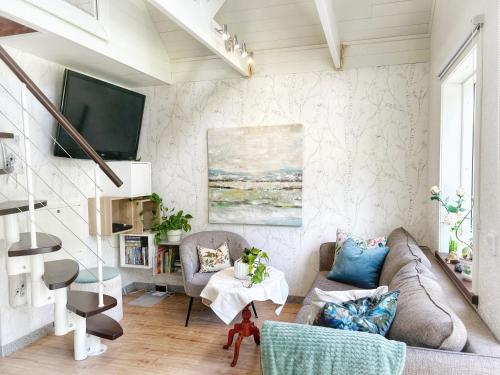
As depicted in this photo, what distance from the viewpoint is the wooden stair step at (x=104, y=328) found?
8.60 ft

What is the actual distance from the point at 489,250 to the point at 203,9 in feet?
8.36

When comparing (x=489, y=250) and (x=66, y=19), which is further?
(x=66, y=19)

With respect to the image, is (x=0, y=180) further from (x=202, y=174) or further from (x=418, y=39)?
(x=418, y=39)

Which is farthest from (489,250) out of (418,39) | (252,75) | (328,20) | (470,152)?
(252,75)

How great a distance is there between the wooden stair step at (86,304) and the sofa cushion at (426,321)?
188 centimetres

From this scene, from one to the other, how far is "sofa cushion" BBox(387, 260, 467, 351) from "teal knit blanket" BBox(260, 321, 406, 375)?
0.15 meters

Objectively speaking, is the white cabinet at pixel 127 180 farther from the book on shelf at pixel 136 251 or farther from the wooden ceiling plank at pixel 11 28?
the wooden ceiling plank at pixel 11 28

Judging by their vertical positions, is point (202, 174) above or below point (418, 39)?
below

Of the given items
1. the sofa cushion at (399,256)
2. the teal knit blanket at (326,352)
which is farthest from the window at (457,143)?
the teal knit blanket at (326,352)

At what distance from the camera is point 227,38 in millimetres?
3113

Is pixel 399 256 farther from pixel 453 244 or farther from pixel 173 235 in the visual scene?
pixel 173 235

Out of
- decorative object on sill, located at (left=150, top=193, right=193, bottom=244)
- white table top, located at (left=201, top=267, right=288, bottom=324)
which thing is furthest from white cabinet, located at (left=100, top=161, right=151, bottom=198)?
white table top, located at (left=201, top=267, right=288, bottom=324)

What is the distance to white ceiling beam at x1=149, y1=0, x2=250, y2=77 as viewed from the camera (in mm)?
2393

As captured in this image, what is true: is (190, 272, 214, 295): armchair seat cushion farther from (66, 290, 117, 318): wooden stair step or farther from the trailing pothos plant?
(66, 290, 117, 318): wooden stair step
